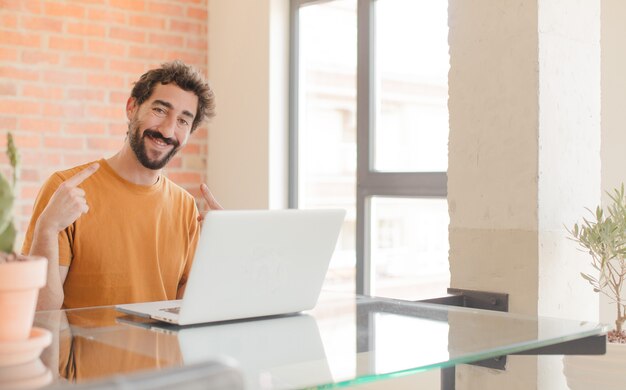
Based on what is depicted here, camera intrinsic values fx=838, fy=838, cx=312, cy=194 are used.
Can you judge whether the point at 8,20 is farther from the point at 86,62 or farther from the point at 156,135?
the point at 156,135

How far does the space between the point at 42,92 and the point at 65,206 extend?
1.85 metres

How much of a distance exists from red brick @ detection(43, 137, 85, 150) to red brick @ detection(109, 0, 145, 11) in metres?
0.67

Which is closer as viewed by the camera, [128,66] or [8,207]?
[8,207]

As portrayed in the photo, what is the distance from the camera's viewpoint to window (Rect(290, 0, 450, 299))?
3574mm

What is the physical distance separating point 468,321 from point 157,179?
5.09 ft

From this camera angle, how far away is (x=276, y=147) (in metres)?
4.09

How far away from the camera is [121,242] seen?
8.95 feet

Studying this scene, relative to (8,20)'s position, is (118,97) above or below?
below

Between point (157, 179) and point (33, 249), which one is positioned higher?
point (157, 179)

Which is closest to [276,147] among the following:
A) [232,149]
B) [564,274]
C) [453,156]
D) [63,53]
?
[232,149]

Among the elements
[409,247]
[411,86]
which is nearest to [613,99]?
[411,86]

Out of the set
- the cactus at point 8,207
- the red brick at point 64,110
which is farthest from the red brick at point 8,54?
the cactus at point 8,207

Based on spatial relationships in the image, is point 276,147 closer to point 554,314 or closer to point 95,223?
point 95,223

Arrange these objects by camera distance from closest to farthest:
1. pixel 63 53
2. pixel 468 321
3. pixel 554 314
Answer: pixel 468 321, pixel 554 314, pixel 63 53
